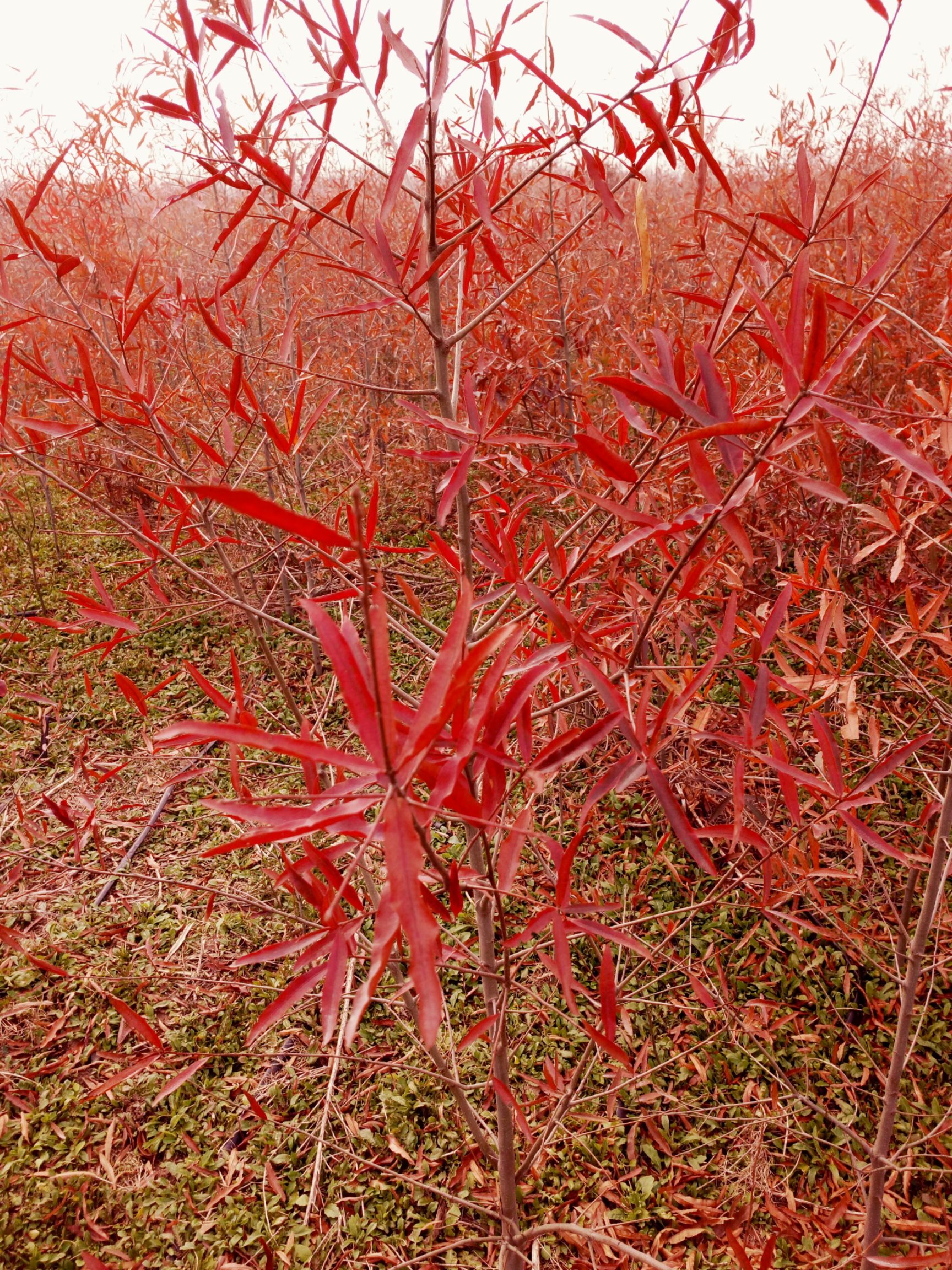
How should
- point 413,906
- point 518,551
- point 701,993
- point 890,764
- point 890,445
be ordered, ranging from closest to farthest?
point 413,906
point 890,445
point 890,764
point 701,993
point 518,551

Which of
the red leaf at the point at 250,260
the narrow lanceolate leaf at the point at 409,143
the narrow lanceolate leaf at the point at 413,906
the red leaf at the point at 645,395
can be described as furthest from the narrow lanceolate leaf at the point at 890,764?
the red leaf at the point at 250,260

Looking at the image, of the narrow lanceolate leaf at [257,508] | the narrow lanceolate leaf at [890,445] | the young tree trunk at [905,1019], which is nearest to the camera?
the narrow lanceolate leaf at [257,508]

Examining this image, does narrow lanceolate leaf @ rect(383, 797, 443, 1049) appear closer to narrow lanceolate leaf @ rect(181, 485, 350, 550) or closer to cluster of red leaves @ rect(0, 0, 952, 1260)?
cluster of red leaves @ rect(0, 0, 952, 1260)

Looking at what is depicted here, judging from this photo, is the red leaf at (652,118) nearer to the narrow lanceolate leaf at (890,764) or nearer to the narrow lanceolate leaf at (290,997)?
the narrow lanceolate leaf at (890,764)

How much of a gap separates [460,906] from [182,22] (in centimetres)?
96

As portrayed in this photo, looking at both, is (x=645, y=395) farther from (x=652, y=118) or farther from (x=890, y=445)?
(x=652, y=118)

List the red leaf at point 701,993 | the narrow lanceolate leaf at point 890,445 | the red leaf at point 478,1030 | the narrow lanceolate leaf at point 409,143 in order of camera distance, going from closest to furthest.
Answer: the narrow lanceolate leaf at point 890,445 → the narrow lanceolate leaf at point 409,143 → the red leaf at point 478,1030 → the red leaf at point 701,993

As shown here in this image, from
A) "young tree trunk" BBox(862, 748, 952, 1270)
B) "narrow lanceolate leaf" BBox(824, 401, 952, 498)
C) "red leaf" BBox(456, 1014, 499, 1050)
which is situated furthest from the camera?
"young tree trunk" BBox(862, 748, 952, 1270)

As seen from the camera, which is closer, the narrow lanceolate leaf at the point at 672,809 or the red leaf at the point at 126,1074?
the narrow lanceolate leaf at the point at 672,809

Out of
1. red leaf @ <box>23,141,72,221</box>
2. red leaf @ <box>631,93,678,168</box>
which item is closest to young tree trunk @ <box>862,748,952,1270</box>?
red leaf @ <box>631,93,678,168</box>

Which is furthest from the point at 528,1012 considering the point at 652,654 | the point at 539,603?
the point at 539,603

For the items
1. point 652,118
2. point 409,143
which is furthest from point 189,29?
point 652,118

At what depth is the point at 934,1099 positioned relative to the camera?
1.75 metres

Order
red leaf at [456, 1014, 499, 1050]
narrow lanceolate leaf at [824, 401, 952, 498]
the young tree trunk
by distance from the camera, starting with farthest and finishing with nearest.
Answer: the young tree trunk
red leaf at [456, 1014, 499, 1050]
narrow lanceolate leaf at [824, 401, 952, 498]
